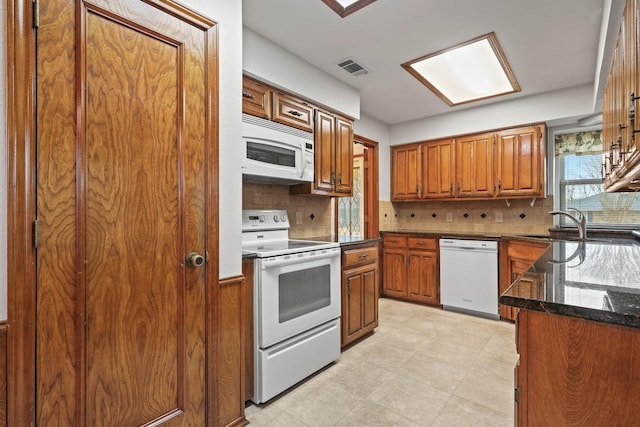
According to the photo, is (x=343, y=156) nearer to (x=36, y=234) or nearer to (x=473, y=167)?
(x=473, y=167)

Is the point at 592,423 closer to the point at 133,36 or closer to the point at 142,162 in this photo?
the point at 142,162

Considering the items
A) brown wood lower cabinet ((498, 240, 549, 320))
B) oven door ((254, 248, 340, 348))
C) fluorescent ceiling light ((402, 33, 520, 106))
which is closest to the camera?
oven door ((254, 248, 340, 348))

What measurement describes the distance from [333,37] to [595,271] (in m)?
2.11

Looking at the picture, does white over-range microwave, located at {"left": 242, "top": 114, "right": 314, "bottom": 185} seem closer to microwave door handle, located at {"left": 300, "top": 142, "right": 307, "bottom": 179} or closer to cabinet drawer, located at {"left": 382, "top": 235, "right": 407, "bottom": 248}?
microwave door handle, located at {"left": 300, "top": 142, "right": 307, "bottom": 179}

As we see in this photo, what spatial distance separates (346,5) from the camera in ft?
6.49

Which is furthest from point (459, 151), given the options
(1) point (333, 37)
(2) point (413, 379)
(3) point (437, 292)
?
(2) point (413, 379)

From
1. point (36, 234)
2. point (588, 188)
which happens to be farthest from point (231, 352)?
point (588, 188)

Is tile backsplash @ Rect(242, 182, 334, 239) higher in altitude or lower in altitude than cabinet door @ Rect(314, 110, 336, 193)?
lower

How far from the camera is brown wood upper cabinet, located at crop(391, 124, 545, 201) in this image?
3.44m

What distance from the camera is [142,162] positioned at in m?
1.33

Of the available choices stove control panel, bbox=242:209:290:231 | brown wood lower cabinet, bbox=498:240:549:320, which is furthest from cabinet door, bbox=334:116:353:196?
brown wood lower cabinet, bbox=498:240:549:320

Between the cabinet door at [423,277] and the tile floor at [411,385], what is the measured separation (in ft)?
2.49

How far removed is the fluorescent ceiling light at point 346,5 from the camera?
6.30 ft

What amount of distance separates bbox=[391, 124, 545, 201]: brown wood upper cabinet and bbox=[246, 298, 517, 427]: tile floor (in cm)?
162
